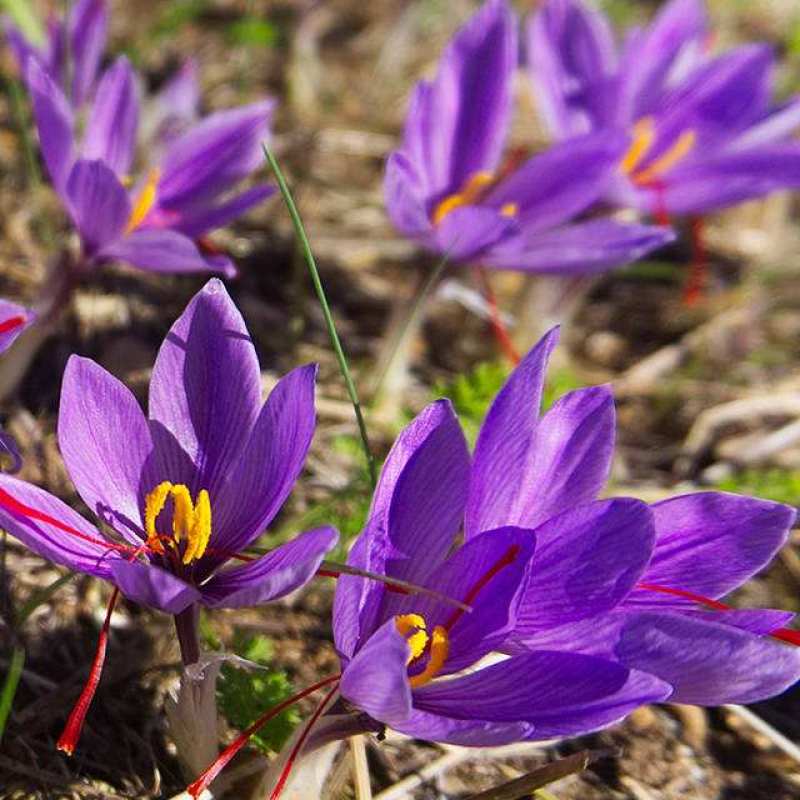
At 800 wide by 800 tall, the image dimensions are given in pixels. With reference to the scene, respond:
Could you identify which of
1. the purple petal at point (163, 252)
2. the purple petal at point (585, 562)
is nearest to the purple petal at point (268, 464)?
the purple petal at point (585, 562)

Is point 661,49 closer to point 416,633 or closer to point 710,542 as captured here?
point 710,542

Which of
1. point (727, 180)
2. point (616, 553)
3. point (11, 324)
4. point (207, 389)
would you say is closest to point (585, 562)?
point (616, 553)

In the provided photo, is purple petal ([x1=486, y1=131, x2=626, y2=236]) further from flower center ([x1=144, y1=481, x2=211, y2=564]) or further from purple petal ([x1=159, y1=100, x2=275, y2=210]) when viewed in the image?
flower center ([x1=144, y1=481, x2=211, y2=564])

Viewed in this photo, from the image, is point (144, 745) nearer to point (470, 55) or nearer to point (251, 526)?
point (251, 526)

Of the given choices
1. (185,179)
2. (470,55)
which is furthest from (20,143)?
(470,55)

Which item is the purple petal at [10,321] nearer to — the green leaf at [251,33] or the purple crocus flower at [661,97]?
the purple crocus flower at [661,97]

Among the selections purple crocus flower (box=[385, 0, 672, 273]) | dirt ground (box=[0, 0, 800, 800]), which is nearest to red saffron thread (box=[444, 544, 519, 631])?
dirt ground (box=[0, 0, 800, 800])

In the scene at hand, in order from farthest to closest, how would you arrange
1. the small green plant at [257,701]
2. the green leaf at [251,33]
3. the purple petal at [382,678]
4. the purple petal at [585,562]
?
the green leaf at [251,33] → the small green plant at [257,701] → the purple petal at [585,562] → the purple petal at [382,678]
